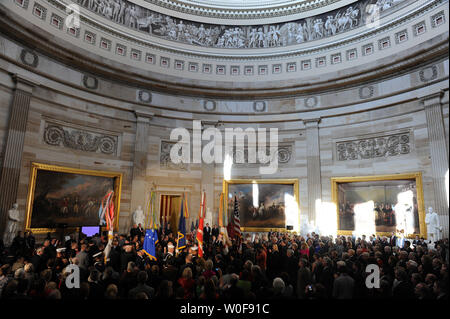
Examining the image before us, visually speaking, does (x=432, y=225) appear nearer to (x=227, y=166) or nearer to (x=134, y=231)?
(x=227, y=166)

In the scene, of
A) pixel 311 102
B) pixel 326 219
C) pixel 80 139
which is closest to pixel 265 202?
pixel 326 219

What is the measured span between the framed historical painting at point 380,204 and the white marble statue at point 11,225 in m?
17.2

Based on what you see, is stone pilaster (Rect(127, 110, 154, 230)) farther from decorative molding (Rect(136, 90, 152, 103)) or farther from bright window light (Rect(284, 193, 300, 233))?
bright window light (Rect(284, 193, 300, 233))

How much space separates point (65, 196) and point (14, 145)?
354 cm

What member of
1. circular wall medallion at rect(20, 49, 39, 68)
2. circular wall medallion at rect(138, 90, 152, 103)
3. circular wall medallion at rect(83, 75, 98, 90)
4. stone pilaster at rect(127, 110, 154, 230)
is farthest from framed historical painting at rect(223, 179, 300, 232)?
circular wall medallion at rect(20, 49, 39, 68)

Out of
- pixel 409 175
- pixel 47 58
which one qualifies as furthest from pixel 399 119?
pixel 47 58

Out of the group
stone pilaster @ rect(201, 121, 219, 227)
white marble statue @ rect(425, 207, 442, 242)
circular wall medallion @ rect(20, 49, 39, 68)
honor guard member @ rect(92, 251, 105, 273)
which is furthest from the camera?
stone pilaster @ rect(201, 121, 219, 227)

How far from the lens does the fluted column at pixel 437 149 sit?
1532 centimetres

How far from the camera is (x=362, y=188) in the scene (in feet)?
60.1

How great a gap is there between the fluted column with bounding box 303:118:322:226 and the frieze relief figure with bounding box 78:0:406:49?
6.66m

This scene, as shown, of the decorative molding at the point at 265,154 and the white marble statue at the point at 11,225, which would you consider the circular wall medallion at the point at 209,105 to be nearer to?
the decorative molding at the point at 265,154

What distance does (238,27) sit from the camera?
76.6ft

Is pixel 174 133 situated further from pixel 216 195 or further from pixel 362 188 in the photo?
pixel 362 188

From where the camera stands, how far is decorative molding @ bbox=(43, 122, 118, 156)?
655 inches
